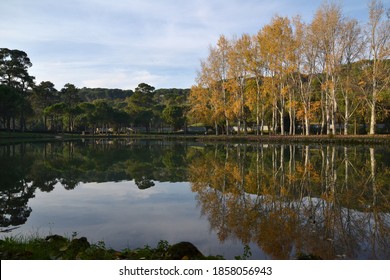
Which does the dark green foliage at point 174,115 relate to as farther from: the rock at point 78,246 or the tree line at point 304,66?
the rock at point 78,246

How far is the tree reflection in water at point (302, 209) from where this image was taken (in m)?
7.17

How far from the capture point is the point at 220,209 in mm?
10445

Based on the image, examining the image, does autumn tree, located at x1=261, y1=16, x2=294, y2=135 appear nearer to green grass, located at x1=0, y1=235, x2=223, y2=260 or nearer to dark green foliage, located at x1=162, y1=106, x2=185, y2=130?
dark green foliage, located at x1=162, y1=106, x2=185, y2=130

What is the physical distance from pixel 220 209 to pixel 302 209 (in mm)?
2425

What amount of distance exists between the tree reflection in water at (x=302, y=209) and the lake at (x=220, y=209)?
3 centimetres

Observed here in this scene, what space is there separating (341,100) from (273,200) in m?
51.4

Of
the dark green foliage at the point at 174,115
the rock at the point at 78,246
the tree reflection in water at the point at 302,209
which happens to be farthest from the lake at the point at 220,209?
the dark green foliage at the point at 174,115

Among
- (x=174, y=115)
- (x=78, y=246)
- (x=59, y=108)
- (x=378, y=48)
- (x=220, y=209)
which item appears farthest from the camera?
(x=174, y=115)

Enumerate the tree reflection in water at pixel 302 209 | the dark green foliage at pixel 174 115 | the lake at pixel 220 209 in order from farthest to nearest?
the dark green foliage at pixel 174 115 < the lake at pixel 220 209 < the tree reflection in water at pixel 302 209

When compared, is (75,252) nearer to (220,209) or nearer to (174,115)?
(220,209)

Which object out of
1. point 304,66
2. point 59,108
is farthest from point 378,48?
point 59,108

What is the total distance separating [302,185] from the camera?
45.1ft

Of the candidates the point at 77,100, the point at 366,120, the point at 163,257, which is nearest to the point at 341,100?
the point at 366,120

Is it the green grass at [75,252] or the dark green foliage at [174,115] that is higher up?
the dark green foliage at [174,115]
